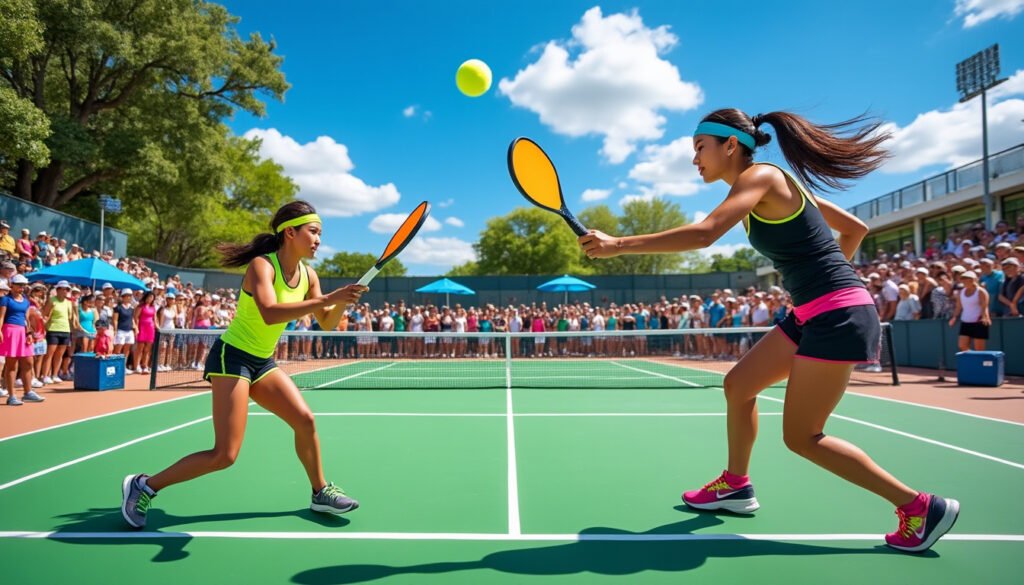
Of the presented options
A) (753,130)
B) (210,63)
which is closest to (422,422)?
(753,130)

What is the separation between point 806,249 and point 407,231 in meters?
2.42

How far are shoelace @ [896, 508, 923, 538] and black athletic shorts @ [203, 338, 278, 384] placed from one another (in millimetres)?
3802

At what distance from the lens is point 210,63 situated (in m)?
27.0

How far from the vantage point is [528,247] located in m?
65.8

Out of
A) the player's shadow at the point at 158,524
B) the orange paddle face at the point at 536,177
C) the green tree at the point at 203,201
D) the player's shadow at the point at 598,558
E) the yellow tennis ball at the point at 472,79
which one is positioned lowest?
the player's shadow at the point at 598,558

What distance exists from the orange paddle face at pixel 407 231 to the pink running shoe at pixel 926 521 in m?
3.26

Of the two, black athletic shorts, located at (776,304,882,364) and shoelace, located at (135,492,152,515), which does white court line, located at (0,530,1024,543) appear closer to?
shoelace, located at (135,492,152,515)

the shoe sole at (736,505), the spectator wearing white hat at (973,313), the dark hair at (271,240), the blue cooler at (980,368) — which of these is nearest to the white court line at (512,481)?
the shoe sole at (736,505)

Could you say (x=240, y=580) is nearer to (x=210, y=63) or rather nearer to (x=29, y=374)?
(x=29, y=374)

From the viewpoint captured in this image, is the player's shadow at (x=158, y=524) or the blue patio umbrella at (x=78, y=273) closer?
the player's shadow at (x=158, y=524)

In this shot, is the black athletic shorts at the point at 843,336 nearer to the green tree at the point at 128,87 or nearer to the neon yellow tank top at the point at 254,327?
the neon yellow tank top at the point at 254,327

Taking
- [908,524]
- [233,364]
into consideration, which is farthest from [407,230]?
[908,524]

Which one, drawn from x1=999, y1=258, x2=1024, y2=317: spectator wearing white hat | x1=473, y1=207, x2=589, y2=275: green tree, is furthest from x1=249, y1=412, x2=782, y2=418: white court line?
x1=473, y1=207, x2=589, y2=275: green tree

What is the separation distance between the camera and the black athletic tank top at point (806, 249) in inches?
124
